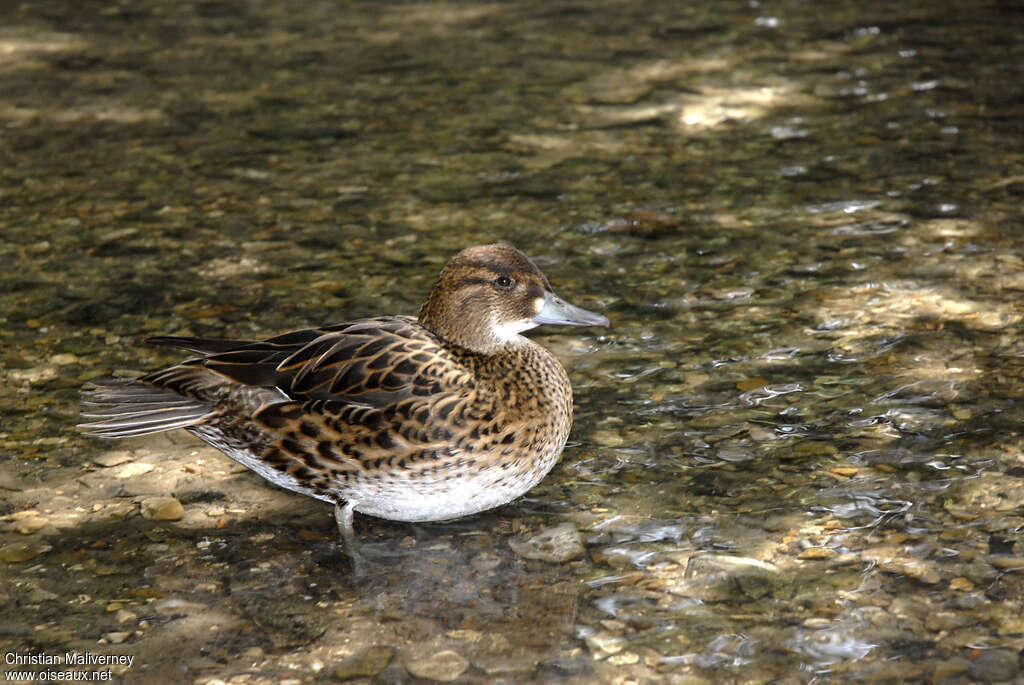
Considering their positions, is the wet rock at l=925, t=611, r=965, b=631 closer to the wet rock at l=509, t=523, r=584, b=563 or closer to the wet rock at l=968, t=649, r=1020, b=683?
the wet rock at l=968, t=649, r=1020, b=683

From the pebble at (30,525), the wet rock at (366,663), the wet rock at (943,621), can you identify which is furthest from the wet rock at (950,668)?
the pebble at (30,525)

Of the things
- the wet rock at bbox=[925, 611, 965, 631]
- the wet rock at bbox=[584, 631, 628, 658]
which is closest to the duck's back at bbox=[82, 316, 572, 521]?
the wet rock at bbox=[584, 631, 628, 658]

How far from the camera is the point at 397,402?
13.9 ft

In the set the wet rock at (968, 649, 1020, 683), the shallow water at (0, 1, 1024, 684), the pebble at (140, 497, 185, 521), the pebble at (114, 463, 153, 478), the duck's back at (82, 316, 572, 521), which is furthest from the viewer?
the pebble at (114, 463, 153, 478)

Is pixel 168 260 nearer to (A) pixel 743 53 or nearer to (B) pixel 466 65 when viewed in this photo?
(B) pixel 466 65

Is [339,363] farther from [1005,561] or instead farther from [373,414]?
[1005,561]

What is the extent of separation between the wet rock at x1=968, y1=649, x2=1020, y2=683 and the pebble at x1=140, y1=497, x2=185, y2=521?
2787 millimetres

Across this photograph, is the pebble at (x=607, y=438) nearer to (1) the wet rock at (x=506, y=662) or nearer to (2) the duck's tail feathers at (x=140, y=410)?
A: (1) the wet rock at (x=506, y=662)

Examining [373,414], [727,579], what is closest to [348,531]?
[373,414]

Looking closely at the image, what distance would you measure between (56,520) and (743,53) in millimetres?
6710

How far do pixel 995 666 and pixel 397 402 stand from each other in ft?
6.71

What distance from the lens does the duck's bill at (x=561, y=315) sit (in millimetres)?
4657

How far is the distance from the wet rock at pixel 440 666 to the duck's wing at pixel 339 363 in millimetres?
898

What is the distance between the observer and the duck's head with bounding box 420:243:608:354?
4520mm
